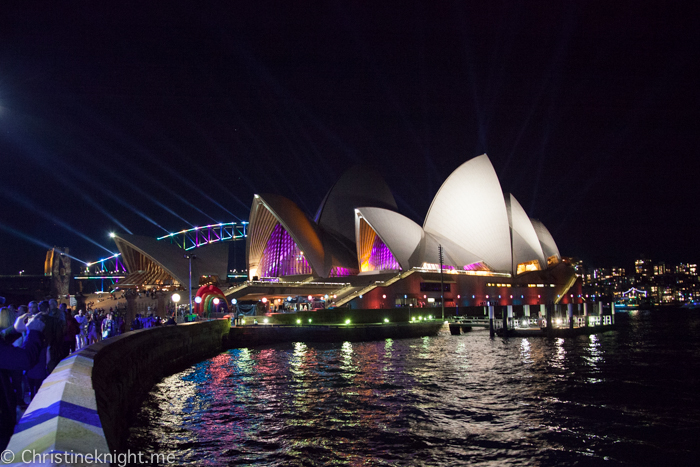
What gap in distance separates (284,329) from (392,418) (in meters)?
20.3

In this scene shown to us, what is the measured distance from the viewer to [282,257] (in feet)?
195

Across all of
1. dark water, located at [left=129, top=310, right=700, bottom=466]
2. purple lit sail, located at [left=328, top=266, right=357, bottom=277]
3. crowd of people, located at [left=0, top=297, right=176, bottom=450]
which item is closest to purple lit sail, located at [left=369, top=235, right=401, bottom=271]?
purple lit sail, located at [left=328, top=266, right=357, bottom=277]

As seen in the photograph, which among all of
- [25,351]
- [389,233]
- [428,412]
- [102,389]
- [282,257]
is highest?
[389,233]

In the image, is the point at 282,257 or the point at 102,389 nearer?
the point at 102,389

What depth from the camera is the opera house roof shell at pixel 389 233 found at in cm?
5162

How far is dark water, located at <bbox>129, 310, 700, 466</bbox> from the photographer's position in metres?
8.65

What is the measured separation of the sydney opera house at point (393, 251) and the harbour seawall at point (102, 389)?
24891mm

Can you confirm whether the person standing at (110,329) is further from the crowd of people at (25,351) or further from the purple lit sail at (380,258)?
the purple lit sail at (380,258)

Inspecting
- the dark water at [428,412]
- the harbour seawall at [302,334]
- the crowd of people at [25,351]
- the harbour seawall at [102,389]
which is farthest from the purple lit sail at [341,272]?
the crowd of people at [25,351]

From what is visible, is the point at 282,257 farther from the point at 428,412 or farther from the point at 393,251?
the point at 428,412

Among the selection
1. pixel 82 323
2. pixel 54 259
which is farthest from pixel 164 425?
pixel 54 259

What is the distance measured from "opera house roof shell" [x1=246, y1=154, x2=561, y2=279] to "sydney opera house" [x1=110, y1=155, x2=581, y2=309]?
11 cm

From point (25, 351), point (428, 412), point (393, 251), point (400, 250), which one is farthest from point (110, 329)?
point (400, 250)

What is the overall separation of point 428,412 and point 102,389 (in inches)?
279
